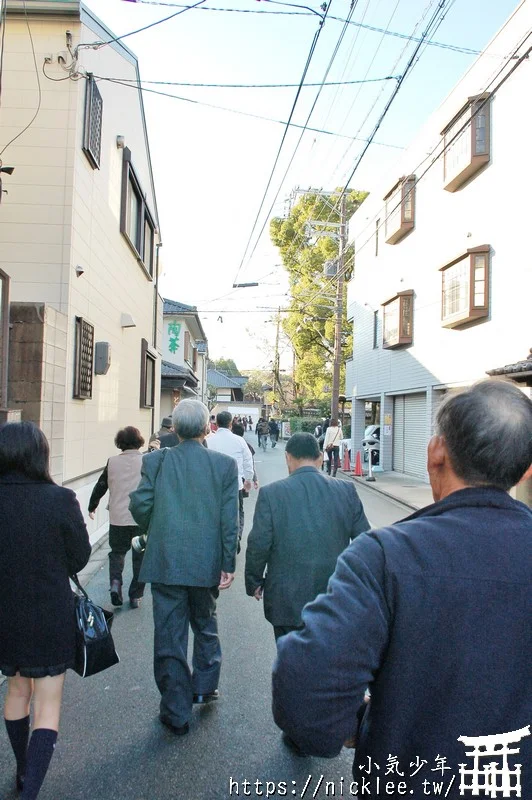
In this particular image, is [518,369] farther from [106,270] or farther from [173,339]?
[173,339]

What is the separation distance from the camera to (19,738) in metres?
2.66

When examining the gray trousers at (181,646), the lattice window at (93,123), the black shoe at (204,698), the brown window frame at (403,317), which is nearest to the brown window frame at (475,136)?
the brown window frame at (403,317)

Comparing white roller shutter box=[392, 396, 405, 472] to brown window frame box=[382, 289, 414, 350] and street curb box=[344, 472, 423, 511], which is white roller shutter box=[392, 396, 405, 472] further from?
brown window frame box=[382, 289, 414, 350]

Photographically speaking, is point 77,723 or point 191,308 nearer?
point 77,723

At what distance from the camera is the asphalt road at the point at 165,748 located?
8.90 ft

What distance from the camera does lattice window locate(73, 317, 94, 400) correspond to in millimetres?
6945

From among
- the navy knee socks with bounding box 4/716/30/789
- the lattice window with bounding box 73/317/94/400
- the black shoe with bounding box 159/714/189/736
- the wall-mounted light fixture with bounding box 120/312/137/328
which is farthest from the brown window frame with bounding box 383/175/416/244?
the navy knee socks with bounding box 4/716/30/789

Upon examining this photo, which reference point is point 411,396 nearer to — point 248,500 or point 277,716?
point 248,500

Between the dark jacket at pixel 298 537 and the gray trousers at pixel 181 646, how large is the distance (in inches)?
18.0

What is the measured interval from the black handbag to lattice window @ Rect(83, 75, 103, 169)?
6.31 metres

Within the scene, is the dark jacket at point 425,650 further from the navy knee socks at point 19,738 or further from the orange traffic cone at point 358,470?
the orange traffic cone at point 358,470

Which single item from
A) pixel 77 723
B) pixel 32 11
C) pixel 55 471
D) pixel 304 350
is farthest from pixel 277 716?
pixel 304 350

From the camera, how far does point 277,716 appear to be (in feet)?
3.86

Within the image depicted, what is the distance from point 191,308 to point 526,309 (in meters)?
16.0
